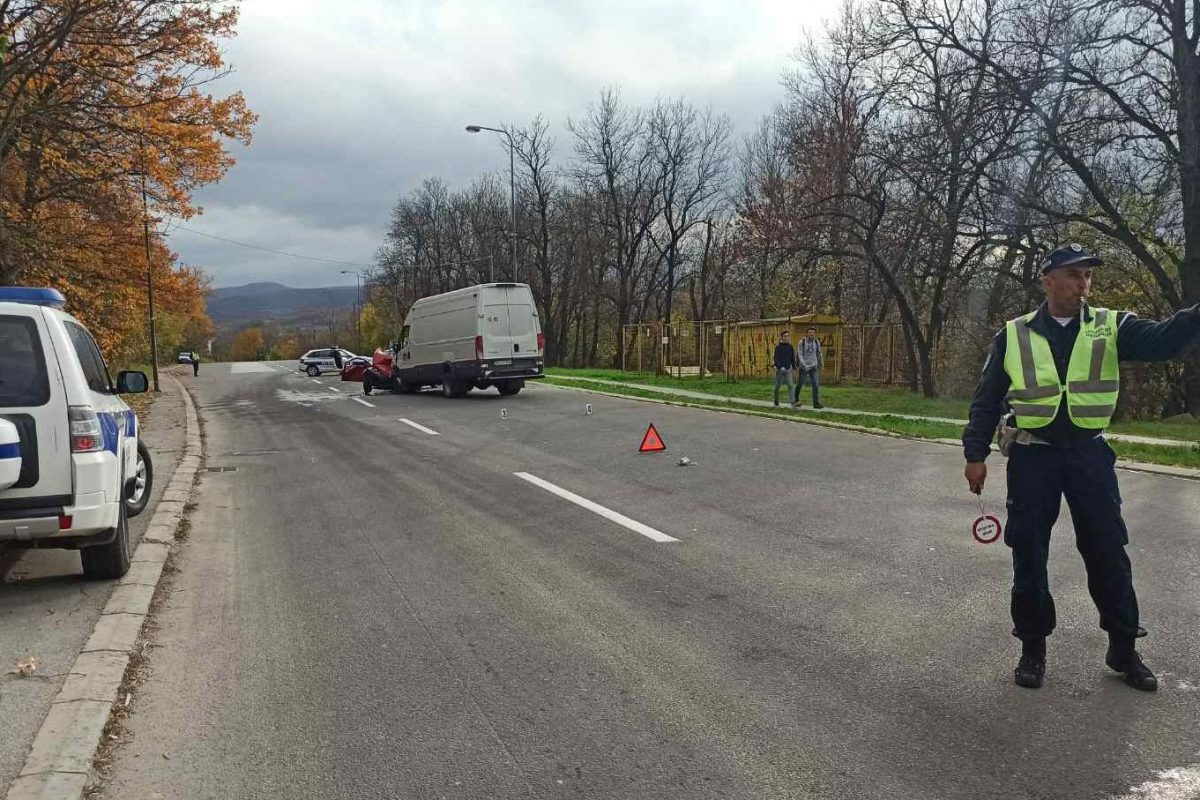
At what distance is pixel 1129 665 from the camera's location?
398 centimetres

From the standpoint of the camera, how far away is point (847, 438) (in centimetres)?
1378

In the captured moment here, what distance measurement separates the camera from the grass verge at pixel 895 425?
36.6 feet

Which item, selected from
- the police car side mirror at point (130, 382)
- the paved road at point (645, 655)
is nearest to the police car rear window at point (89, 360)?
the police car side mirror at point (130, 382)

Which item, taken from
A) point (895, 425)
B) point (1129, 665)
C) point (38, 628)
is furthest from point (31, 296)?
point (895, 425)

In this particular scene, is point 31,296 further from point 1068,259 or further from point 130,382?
point 1068,259

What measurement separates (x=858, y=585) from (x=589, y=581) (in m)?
1.72

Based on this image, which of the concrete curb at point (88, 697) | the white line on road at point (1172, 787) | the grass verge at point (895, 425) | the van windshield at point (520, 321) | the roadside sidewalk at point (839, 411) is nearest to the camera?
the white line on road at point (1172, 787)

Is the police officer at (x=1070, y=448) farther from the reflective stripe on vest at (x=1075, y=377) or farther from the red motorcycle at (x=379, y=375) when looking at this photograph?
the red motorcycle at (x=379, y=375)

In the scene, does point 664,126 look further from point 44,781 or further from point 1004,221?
point 44,781

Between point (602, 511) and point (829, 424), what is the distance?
28.1ft

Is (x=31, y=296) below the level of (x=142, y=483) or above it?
above

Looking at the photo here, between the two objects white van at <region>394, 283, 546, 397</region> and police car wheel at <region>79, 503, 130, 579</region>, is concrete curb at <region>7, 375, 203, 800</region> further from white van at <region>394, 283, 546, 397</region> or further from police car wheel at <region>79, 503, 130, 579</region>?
white van at <region>394, 283, 546, 397</region>

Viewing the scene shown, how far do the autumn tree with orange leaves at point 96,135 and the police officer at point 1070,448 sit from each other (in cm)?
1596

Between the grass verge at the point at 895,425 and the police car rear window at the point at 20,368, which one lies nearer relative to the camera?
the police car rear window at the point at 20,368
